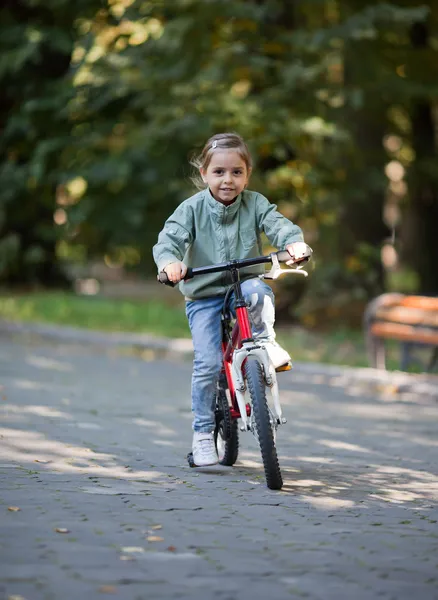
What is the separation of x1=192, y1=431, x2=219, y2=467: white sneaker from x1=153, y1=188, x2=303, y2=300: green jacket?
81cm

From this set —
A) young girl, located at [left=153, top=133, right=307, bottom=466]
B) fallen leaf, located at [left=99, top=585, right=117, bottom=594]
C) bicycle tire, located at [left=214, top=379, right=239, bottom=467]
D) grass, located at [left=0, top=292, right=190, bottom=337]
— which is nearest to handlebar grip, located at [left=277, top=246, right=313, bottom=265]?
young girl, located at [left=153, top=133, right=307, bottom=466]

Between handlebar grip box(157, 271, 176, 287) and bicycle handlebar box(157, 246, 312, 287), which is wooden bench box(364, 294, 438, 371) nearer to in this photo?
bicycle handlebar box(157, 246, 312, 287)

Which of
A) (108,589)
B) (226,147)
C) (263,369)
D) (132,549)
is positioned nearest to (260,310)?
(263,369)

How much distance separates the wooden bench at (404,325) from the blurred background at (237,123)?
2.74 feet

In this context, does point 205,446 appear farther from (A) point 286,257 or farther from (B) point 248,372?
(A) point 286,257

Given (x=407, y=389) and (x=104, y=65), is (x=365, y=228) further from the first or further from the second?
(x=407, y=389)

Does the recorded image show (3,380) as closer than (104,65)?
Yes

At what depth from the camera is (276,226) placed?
695cm

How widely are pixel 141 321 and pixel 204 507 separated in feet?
47.5

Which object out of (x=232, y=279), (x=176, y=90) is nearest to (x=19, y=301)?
(x=176, y=90)

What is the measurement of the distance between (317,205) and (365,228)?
205 cm

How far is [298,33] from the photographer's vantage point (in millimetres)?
17359

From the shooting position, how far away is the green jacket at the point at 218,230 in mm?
6973

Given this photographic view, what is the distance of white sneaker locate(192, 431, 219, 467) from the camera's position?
730 centimetres
